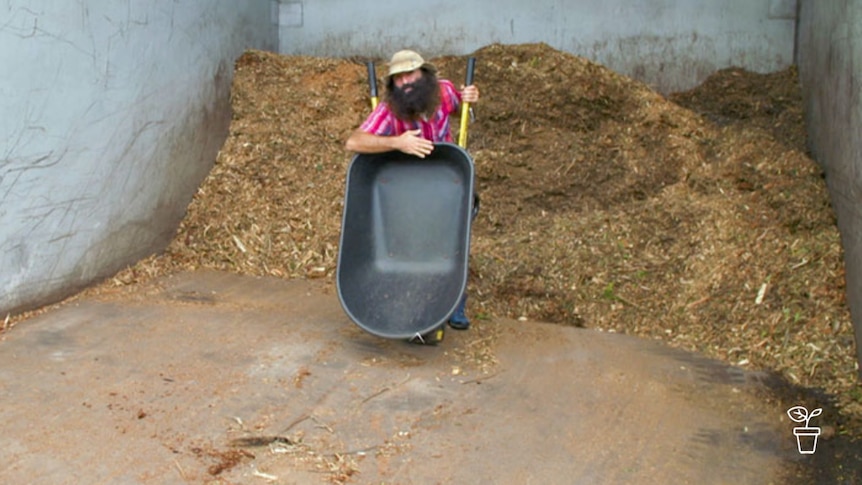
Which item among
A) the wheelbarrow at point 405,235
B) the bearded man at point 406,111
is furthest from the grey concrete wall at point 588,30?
the bearded man at point 406,111

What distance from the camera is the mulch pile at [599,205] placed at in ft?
17.2

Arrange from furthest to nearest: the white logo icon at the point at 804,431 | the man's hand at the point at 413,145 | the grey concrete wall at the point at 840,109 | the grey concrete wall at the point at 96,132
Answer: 1. the grey concrete wall at the point at 840,109
2. the grey concrete wall at the point at 96,132
3. the man's hand at the point at 413,145
4. the white logo icon at the point at 804,431

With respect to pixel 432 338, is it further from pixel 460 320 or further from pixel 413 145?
pixel 413 145

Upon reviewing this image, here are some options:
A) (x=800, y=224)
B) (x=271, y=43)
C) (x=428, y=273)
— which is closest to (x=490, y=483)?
(x=428, y=273)

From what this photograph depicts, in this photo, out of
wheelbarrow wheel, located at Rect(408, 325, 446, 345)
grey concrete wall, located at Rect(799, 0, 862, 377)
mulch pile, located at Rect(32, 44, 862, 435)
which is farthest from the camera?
mulch pile, located at Rect(32, 44, 862, 435)

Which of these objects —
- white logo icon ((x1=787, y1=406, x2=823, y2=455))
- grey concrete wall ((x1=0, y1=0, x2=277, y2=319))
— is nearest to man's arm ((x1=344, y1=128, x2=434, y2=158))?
grey concrete wall ((x1=0, y1=0, x2=277, y2=319))

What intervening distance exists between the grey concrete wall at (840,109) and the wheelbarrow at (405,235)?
6.83ft

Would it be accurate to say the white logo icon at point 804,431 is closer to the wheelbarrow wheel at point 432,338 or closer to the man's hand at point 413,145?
the wheelbarrow wheel at point 432,338

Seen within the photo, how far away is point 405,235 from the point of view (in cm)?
491

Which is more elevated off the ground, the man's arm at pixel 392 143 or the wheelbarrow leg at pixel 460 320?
the man's arm at pixel 392 143

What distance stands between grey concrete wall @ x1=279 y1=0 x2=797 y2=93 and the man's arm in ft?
12.0

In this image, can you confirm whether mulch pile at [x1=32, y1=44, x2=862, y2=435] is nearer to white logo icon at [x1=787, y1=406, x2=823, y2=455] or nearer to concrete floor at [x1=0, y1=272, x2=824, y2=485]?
white logo icon at [x1=787, y1=406, x2=823, y2=455]

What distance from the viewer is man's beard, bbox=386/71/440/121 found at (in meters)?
4.68

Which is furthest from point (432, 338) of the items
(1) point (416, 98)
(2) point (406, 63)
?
(2) point (406, 63)
